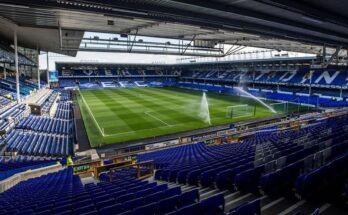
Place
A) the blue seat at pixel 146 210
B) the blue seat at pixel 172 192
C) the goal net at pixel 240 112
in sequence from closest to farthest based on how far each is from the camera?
1. the blue seat at pixel 146 210
2. the blue seat at pixel 172 192
3. the goal net at pixel 240 112

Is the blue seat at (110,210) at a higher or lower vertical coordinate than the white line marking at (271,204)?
lower

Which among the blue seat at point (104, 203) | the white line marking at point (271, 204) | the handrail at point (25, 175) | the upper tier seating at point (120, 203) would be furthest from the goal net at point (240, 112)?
the blue seat at point (104, 203)

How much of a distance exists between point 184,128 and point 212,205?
62.3 ft

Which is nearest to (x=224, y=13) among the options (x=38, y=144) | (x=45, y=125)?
(x=38, y=144)

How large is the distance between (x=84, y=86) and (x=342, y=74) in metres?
48.3

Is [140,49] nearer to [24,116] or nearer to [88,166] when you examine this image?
[24,116]

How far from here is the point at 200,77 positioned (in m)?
63.6

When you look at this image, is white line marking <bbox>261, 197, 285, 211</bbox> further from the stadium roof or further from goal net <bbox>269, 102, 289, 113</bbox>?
goal net <bbox>269, 102, 289, 113</bbox>

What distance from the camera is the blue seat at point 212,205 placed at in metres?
3.88

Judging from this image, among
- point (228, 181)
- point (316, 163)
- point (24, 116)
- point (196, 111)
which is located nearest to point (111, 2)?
point (228, 181)

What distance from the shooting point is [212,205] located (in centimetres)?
404

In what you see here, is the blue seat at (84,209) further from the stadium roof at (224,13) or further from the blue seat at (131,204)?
the stadium roof at (224,13)

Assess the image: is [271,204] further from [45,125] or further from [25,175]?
[45,125]

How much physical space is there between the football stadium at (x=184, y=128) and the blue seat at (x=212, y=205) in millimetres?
20
